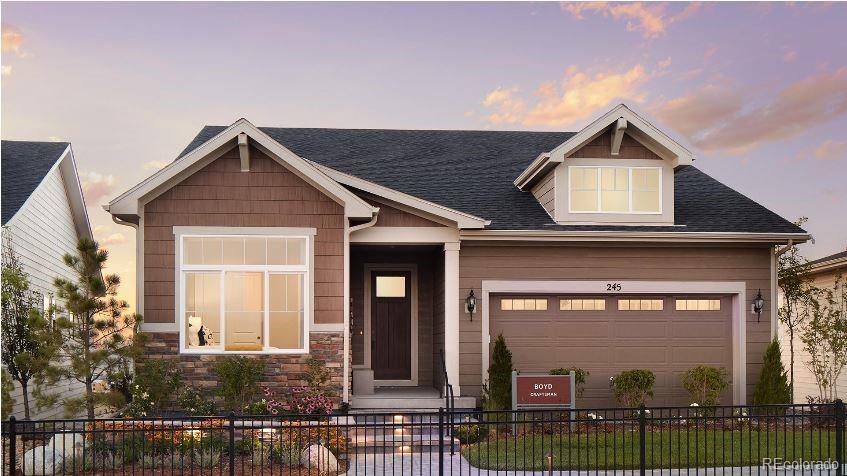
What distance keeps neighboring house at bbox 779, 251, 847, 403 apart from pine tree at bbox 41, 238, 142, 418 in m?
14.9

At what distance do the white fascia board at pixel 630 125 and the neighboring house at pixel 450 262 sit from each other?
38mm

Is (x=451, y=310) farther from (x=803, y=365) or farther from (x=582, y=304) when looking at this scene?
(x=803, y=365)

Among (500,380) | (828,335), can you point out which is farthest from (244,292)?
(828,335)

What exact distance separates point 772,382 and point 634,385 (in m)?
2.57

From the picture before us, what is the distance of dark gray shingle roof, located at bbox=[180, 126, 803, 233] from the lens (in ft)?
Result: 55.2

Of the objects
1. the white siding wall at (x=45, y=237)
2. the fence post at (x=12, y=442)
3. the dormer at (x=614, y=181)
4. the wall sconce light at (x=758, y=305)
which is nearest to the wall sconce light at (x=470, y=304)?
the dormer at (x=614, y=181)

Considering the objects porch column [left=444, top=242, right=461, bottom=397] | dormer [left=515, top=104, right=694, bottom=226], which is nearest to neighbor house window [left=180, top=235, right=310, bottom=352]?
porch column [left=444, top=242, right=461, bottom=397]

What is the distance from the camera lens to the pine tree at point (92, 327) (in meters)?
12.6

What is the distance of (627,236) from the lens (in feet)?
53.2

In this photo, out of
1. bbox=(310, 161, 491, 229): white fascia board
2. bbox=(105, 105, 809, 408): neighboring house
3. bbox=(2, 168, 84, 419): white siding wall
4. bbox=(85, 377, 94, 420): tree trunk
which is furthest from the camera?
bbox=(2, 168, 84, 419): white siding wall

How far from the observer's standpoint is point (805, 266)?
20.6 meters

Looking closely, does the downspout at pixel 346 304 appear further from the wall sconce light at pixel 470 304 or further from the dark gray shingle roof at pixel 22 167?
the dark gray shingle roof at pixel 22 167

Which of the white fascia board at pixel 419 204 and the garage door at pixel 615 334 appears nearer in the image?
the white fascia board at pixel 419 204

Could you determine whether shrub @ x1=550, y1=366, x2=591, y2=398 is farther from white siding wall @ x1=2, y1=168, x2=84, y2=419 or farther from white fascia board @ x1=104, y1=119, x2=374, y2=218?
white siding wall @ x1=2, y1=168, x2=84, y2=419
